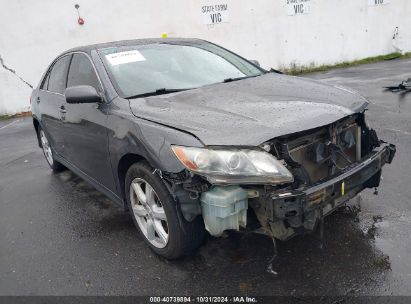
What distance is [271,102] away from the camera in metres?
2.76

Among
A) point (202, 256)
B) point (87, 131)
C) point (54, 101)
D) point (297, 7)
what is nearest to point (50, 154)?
point (54, 101)

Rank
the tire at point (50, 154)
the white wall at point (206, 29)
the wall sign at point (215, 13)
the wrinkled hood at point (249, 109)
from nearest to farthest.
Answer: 1. the wrinkled hood at point (249, 109)
2. the tire at point (50, 154)
3. the white wall at point (206, 29)
4. the wall sign at point (215, 13)

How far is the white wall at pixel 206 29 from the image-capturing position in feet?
33.9

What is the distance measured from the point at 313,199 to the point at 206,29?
33.8 feet

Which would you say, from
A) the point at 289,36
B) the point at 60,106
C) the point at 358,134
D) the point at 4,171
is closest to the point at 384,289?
the point at 358,134

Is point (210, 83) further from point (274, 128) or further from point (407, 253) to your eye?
point (407, 253)

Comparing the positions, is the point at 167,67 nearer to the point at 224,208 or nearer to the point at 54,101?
the point at 54,101

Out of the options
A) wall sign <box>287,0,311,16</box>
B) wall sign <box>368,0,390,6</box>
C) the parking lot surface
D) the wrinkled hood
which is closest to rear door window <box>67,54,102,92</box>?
the wrinkled hood

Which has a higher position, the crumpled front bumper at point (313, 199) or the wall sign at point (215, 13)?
the wall sign at point (215, 13)

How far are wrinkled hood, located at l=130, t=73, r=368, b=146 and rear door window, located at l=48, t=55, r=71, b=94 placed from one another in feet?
5.44

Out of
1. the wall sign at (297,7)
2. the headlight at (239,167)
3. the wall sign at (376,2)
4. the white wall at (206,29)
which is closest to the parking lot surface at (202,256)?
the headlight at (239,167)

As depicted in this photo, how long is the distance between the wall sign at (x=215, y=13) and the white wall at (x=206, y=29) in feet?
0.37

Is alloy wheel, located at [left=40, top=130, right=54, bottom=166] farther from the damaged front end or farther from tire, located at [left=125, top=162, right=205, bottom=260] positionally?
the damaged front end

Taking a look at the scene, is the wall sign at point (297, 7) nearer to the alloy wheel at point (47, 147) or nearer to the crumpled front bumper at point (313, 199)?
the alloy wheel at point (47, 147)
